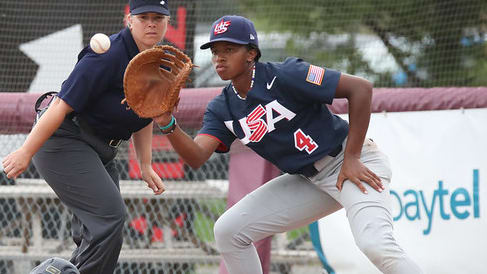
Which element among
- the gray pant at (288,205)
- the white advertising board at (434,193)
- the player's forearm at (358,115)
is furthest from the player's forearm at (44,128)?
the white advertising board at (434,193)

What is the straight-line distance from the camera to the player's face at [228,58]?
12.3 ft

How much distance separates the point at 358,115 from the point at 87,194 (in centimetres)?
137

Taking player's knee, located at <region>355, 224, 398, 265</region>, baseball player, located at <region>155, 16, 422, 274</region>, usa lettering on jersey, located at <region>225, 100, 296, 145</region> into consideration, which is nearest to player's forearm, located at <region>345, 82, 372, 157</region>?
baseball player, located at <region>155, 16, 422, 274</region>

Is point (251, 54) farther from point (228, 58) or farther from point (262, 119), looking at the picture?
point (262, 119)

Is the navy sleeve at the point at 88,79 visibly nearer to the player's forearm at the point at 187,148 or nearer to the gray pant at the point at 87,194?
the gray pant at the point at 87,194

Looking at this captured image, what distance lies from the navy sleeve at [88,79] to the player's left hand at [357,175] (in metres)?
1.22

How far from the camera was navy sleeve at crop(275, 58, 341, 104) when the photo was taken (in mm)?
3650

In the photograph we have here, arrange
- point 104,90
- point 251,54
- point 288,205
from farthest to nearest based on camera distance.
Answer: point 288,205
point 251,54
point 104,90

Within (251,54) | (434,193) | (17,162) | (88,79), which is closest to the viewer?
(17,162)

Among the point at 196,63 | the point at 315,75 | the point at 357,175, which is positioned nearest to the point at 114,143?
the point at 315,75

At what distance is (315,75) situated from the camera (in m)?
3.68

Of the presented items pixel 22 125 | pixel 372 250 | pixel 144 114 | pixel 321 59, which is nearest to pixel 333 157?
pixel 372 250

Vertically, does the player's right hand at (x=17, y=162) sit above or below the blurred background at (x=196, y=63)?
above

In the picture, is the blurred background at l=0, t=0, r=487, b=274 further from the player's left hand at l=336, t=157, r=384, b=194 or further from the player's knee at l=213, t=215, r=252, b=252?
the player's left hand at l=336, t=157, r=384, b=194
